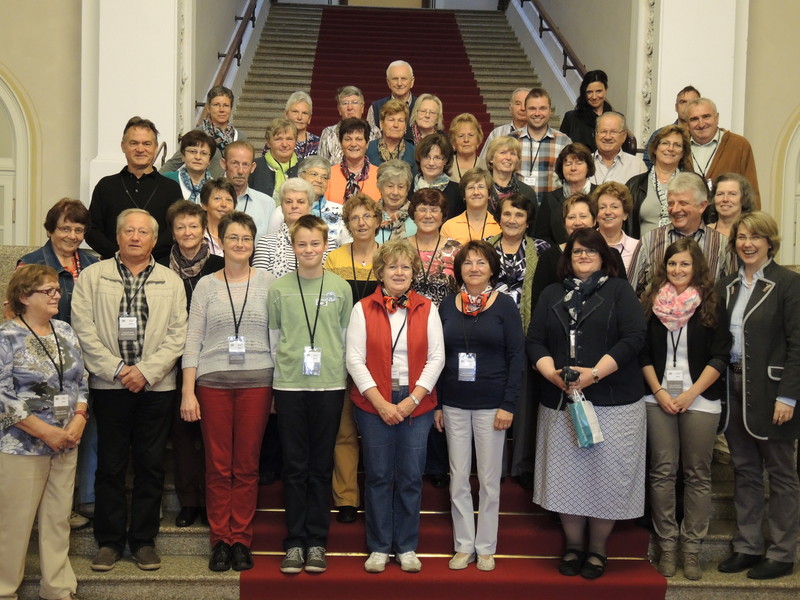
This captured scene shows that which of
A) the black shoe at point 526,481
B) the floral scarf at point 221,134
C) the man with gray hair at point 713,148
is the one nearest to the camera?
the black shoe at point 526,481

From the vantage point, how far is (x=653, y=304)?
5.07 metres

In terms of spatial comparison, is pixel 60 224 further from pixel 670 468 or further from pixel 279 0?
pixel 279 0

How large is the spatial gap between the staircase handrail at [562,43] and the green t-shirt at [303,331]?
6.44m

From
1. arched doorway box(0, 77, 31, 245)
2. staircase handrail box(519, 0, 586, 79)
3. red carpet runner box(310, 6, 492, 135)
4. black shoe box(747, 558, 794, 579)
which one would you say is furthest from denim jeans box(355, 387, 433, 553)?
staircase handrail box(519, 0, 586, 79)

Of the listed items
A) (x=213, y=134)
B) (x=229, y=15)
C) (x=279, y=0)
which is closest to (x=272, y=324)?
(x=213, y=134)

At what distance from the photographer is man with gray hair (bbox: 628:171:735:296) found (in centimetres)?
535

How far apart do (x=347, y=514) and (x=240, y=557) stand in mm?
644

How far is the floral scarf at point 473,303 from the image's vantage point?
196 inches

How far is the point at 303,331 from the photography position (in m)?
4.89

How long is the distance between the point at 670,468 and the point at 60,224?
11.5 ft

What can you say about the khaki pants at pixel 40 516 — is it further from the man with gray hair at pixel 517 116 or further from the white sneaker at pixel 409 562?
the man with gray hair at pixel 517 116

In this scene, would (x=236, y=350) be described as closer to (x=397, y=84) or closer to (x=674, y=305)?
(x=674, y=305)

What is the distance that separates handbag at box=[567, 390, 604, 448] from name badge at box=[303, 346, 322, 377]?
4.32 ft

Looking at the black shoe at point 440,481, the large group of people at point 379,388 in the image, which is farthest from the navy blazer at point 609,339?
the black shoe at point 440,481
